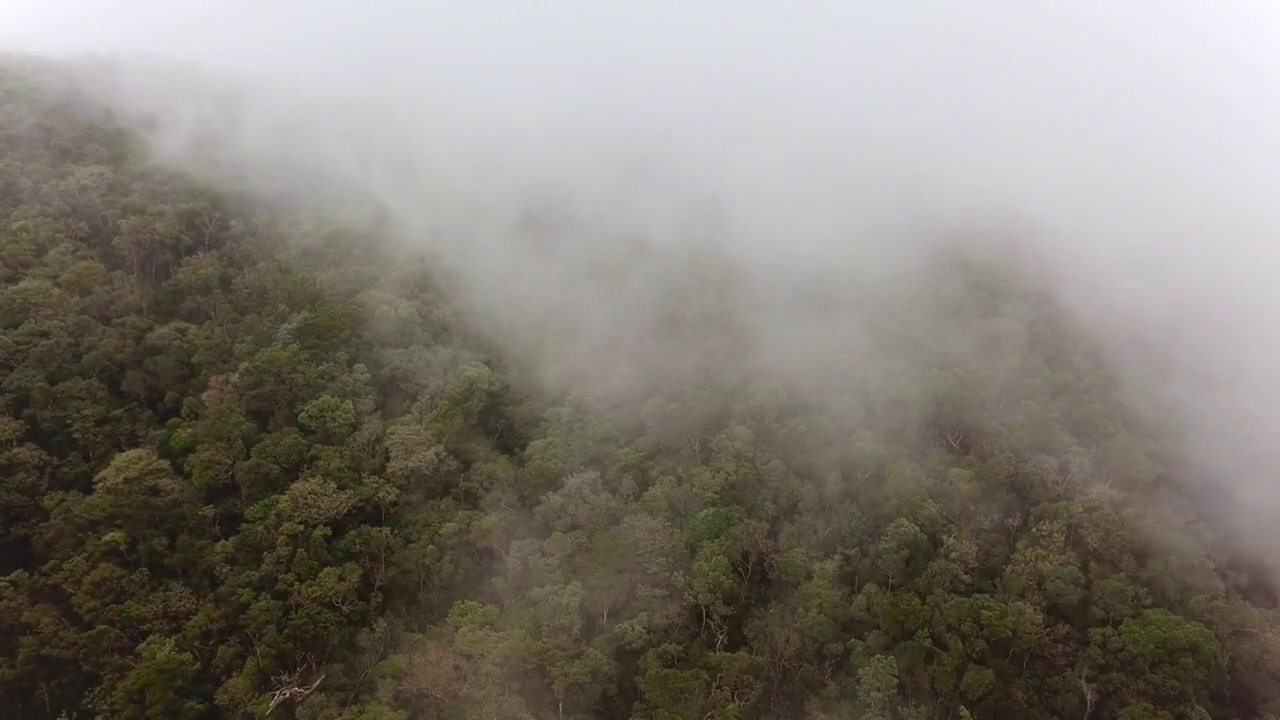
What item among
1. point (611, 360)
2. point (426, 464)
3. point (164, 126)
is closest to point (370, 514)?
point (426, 464)

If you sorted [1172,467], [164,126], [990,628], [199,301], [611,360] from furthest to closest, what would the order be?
[164,126] < [611,360] < [199,301] < [1172,467] < [990,628]

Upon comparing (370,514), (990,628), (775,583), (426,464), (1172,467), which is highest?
(1172,467)

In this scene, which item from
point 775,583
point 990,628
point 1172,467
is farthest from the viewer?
point 1172,467

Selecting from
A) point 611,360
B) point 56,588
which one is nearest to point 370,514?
point 56,588

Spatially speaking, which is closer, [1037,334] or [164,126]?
[1037,334]

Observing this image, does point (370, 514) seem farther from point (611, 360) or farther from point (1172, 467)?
point (1172, 467)

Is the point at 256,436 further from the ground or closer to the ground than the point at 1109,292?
closer to the ground
